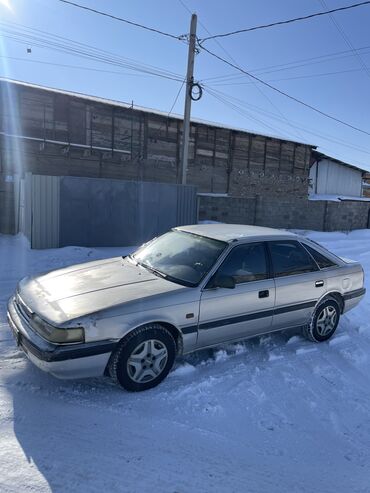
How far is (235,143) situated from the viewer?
2091cm

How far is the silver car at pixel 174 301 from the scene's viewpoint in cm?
302

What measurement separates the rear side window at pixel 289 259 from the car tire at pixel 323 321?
51 cm

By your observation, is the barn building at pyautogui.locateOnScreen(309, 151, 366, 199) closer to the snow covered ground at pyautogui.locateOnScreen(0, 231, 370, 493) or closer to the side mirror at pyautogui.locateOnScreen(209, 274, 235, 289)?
the side mirror at pyautogui.locateOnScreen(209, 274, 235, 289)

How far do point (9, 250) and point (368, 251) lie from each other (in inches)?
407

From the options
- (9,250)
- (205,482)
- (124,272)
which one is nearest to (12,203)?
(9,250)

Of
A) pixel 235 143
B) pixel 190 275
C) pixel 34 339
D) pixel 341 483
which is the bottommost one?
pixel 341 483

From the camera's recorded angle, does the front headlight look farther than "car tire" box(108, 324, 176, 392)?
No

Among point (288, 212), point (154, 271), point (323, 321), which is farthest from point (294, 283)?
point (288, 212)

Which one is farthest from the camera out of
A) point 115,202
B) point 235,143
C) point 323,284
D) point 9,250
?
point 235,143

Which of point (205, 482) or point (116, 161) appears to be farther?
point (116, 161)

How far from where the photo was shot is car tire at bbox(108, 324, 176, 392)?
3146 mm

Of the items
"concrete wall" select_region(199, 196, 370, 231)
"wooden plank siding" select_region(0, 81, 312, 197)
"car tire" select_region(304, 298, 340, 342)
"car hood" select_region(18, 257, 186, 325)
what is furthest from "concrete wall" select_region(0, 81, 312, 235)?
"car tire" select_region(304, 298, 340, 342)

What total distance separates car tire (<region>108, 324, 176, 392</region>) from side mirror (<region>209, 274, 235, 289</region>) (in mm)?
653

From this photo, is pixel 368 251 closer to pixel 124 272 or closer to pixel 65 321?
pixel 124 272
